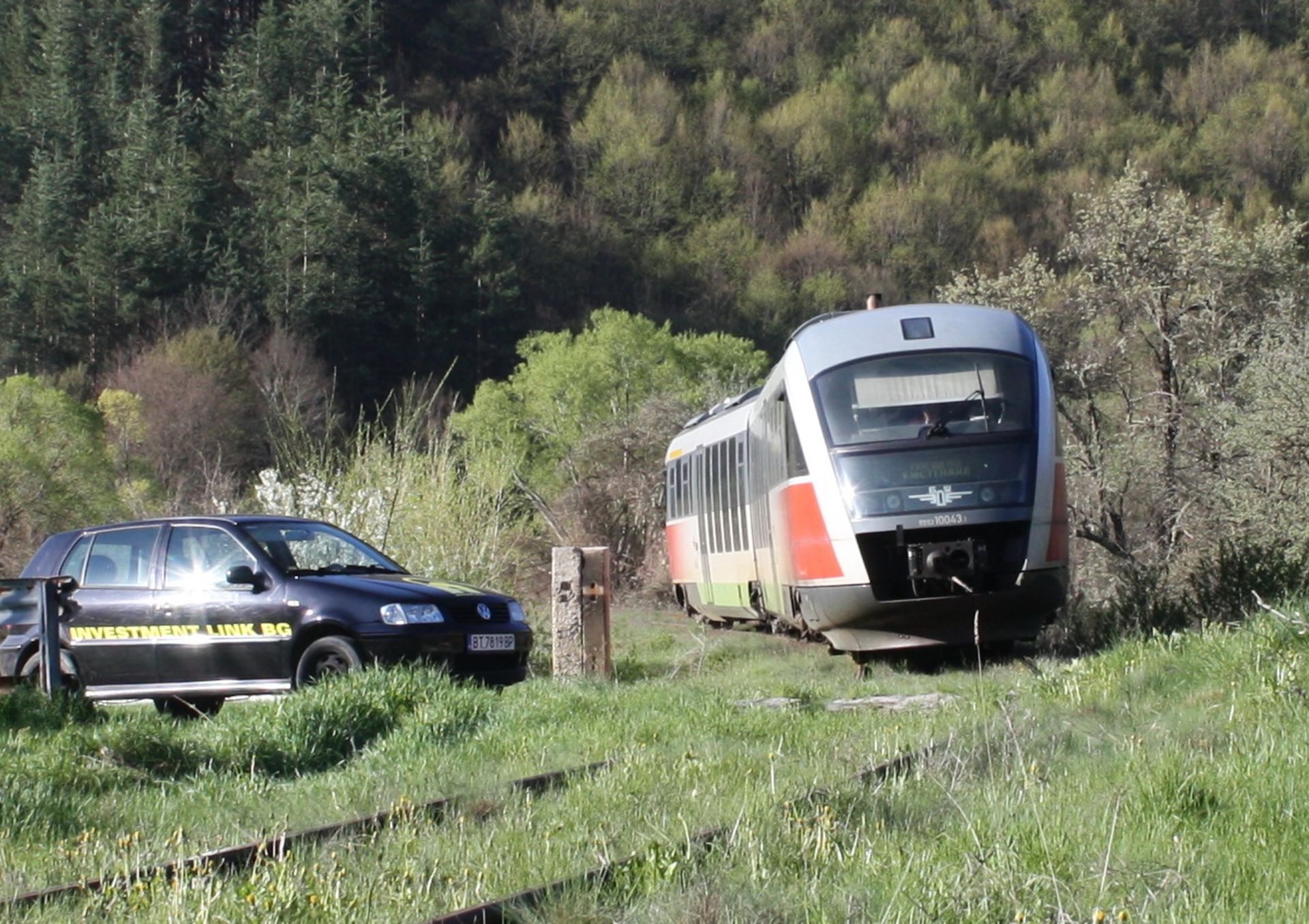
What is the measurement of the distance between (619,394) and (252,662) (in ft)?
146

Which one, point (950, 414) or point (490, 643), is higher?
point (950, 414)

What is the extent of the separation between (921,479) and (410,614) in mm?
4447

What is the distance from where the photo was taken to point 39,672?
11.9m

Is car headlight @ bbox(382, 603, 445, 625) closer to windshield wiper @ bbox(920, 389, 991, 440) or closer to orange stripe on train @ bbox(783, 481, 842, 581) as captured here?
orange stripe on train @ bbox(783, 481, 842, 581)

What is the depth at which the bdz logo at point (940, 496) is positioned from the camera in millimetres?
13234

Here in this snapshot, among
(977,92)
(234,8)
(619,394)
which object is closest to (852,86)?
(977,92)

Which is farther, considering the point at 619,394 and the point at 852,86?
the point at 852,86

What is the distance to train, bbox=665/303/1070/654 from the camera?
13211 mm

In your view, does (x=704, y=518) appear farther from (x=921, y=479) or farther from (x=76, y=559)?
(x=76, y=559)

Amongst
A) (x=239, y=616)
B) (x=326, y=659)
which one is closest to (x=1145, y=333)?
(x=326, y=659)

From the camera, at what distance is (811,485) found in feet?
44.9

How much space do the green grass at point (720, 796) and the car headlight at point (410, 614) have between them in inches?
33.6

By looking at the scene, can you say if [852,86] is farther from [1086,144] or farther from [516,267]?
[516,267]

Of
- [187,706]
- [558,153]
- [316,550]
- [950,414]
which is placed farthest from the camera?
[558,153]
